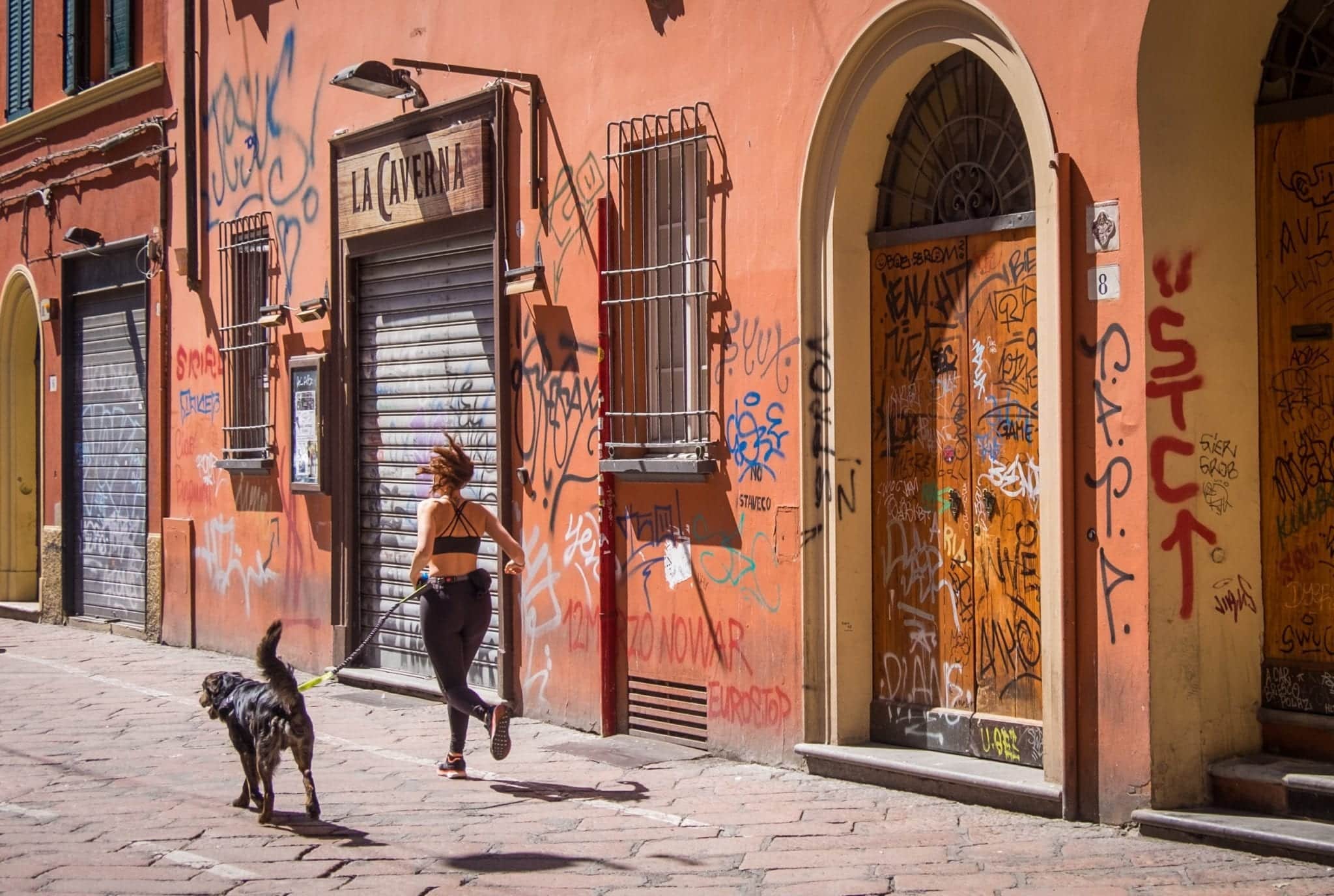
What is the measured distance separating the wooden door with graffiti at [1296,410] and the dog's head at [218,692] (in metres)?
4.66

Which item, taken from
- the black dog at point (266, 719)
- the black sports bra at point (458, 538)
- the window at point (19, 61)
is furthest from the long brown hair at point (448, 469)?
the window at point (19, 61)

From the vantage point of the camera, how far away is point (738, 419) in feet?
27.9

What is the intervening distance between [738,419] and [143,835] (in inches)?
147

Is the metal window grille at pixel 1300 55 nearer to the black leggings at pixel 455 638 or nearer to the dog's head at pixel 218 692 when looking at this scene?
the black leggings at pixel 455 638

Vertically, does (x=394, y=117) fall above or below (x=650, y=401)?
above

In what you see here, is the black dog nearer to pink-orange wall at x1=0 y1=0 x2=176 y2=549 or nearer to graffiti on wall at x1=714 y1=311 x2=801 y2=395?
graffiti on wall at x1=714 y1=311 x2=801 y2=395

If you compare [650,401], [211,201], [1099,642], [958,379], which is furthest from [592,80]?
[211,201]

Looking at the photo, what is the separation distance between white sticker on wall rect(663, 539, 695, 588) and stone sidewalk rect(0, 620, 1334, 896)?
998 millimetres

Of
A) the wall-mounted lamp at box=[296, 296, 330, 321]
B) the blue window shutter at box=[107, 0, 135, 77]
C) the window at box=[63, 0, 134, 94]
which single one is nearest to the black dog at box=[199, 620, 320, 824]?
the wall-mounted lamp at box=[296, 296, 330, 321]

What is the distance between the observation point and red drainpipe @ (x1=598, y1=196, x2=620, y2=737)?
365 inches

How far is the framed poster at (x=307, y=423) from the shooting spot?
1202 cm

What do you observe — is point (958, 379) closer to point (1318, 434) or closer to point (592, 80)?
point (1318, 434)

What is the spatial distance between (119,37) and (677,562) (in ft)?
31.5

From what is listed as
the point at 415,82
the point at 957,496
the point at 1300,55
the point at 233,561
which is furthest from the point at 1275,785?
the point at 233,561
